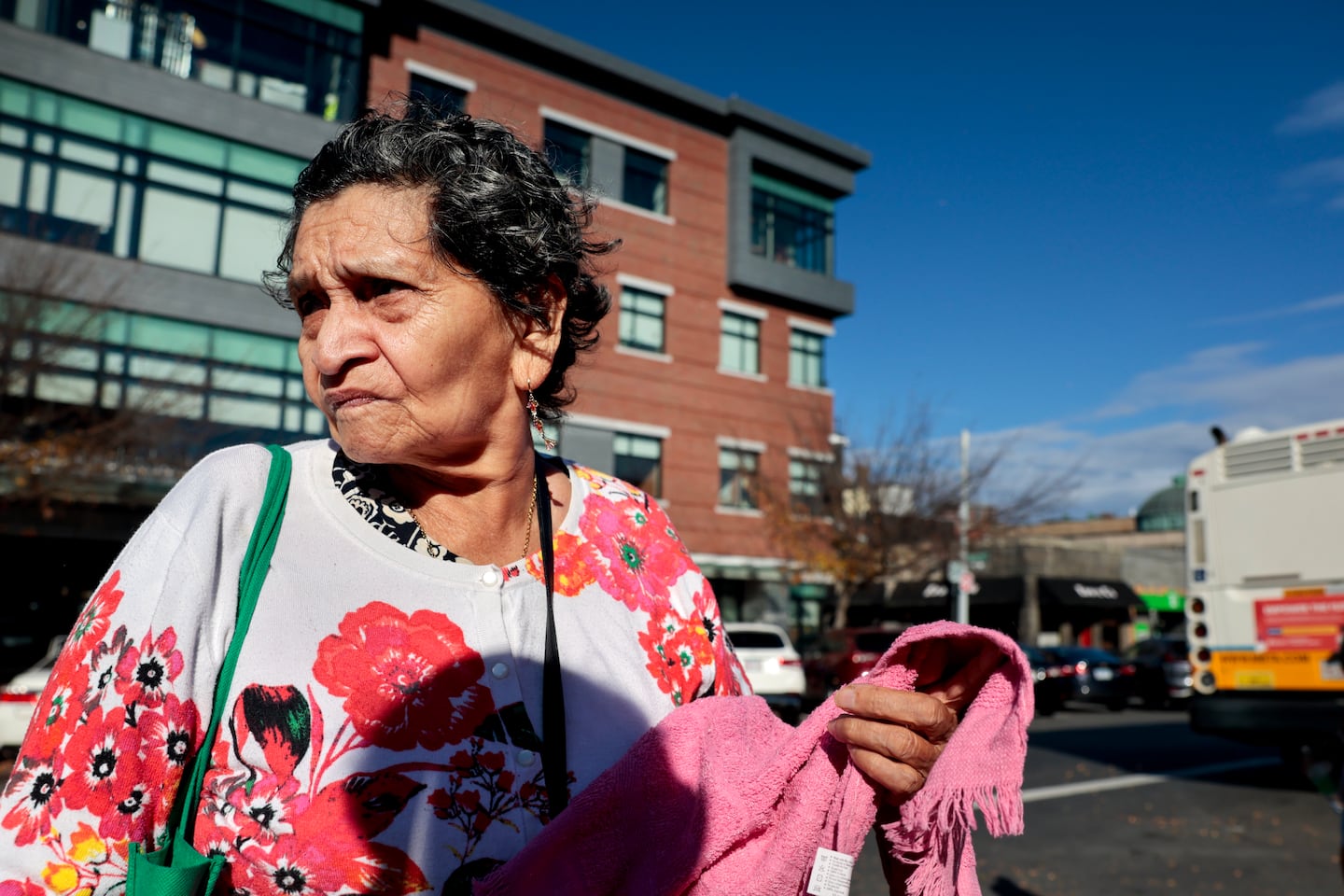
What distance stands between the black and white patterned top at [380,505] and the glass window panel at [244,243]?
63.2ft

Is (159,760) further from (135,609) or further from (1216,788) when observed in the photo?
(1216,788)

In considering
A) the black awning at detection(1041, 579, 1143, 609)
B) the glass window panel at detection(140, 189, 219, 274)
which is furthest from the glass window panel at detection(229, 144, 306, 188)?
the black awning at detection(1041, 579, 1143, 609)

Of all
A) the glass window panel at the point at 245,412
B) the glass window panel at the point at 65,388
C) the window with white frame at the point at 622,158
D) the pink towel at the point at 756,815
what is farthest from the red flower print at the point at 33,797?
the window with white frame at the point at 622,158

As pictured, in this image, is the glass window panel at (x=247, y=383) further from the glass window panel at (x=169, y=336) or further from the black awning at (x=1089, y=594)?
the black awning at (x=1089, y=594)

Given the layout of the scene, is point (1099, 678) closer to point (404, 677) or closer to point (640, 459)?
point (640, 459)

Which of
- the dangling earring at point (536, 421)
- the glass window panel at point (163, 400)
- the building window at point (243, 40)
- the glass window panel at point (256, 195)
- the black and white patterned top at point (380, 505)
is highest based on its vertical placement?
the building window at point (243, 40)

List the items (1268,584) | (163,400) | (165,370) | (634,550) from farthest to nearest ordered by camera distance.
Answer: (165,370), (163,400), (1268,584), (634,550)

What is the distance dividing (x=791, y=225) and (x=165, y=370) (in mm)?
18426

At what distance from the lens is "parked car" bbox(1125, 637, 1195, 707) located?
2438cm

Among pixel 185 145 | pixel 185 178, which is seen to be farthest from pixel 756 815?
pixel 185 145

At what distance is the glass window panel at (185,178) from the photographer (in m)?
18.9

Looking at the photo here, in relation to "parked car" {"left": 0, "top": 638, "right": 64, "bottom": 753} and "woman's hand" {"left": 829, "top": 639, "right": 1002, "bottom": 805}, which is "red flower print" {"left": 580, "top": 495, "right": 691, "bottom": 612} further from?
"parked car" {"left": 0, "top": 638, "right": 64, "bottom": 753}

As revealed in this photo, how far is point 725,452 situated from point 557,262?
26322 millimetres

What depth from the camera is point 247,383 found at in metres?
18.8
